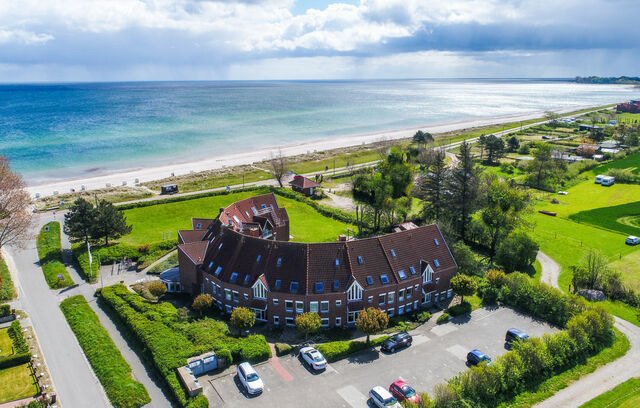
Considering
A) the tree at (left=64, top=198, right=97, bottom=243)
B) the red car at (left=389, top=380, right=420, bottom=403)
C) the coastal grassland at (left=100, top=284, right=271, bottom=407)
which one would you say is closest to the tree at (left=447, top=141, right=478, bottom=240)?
the red car at (left=389, top=380, right=420, bottom=403)

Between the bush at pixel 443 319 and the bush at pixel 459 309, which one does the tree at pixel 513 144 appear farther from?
the bush at pixel 443 319

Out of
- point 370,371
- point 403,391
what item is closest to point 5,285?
point 370,371

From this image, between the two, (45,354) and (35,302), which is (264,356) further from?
(35,302)

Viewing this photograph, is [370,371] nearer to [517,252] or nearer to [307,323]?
[307,323]

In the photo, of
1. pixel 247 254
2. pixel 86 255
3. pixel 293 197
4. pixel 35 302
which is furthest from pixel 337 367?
pixel 293 197

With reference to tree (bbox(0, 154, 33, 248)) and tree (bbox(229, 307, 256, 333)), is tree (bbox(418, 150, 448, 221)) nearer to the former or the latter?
tree (bbox(229, 307, 256, 333))

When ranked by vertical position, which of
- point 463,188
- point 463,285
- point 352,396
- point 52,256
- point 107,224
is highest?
point 463,188
